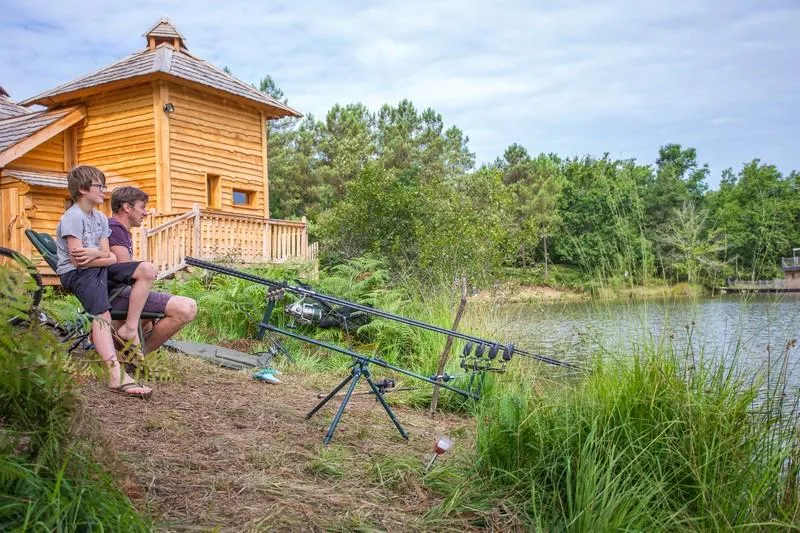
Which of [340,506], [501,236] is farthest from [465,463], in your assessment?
[501,236]

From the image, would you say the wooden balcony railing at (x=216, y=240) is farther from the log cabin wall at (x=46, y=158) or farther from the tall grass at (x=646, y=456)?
the tall grass at (x=646, y=456)

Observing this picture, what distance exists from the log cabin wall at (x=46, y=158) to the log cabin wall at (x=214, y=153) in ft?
12.1

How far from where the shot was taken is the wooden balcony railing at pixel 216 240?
1285cm

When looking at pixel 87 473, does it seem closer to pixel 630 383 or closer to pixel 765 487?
pixel 630 383

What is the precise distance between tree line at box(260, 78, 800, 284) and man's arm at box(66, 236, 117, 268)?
117 inches

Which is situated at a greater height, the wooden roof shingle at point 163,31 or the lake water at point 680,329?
the wooden roof shingle at point 163,31

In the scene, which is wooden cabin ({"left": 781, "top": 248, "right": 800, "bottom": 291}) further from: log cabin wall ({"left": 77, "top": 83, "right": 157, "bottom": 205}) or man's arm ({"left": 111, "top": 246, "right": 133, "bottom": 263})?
log cabin wall ({"left": 77, "top": 83, "right": 157, "bottom": 205})

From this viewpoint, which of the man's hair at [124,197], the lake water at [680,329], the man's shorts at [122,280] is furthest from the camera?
the man's hair at [124,197]

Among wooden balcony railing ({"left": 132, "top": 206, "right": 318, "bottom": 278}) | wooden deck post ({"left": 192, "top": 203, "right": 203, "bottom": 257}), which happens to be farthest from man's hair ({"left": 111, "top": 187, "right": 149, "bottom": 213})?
wooden deck post ({"left": 192, "top": 203, "right": 203, "bottom": 257})

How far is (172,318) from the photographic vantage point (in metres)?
4.81

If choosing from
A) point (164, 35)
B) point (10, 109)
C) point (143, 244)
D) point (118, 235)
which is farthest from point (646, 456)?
point (10, 109)

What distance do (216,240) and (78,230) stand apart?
10.4m

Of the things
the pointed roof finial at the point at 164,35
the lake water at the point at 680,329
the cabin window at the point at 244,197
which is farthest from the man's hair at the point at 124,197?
the pointed roof finial at the point at 164,35

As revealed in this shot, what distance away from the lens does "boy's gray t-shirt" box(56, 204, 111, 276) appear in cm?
420
